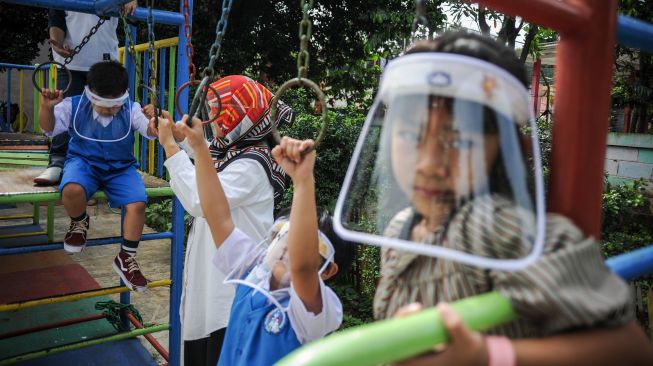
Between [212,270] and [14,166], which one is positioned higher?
[14,166]

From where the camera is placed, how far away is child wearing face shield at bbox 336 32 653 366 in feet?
2.24

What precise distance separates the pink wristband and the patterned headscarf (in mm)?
1828

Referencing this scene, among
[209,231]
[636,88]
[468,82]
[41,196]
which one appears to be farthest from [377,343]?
Result: [636,88]

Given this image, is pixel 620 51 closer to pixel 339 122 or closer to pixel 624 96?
pixel 624 96

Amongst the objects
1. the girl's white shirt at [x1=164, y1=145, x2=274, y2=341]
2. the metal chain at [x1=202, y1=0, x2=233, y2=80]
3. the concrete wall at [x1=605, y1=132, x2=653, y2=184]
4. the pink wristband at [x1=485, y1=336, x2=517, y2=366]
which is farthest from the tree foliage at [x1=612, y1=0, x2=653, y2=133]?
the pink wristband at [x1=485, y1=336, x2=517, y2=366]

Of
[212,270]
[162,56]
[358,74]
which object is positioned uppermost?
[358,74]

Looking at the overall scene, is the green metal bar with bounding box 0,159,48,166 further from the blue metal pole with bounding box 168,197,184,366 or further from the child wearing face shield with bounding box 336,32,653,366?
the child wearing face shield with bounding box 336,32,653,366

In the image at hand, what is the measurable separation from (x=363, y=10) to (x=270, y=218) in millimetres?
7944

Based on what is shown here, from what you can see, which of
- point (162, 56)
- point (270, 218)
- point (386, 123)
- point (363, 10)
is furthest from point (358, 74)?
point (386, 123)

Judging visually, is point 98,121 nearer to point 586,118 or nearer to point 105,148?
point 105,148

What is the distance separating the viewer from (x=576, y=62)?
2.66ft

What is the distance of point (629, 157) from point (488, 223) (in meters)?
7.25

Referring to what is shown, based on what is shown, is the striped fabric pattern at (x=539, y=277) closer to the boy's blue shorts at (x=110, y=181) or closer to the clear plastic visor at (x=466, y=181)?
the clear plastic visor at (x=466, y=181)

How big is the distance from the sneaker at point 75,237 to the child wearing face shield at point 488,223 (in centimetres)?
239
